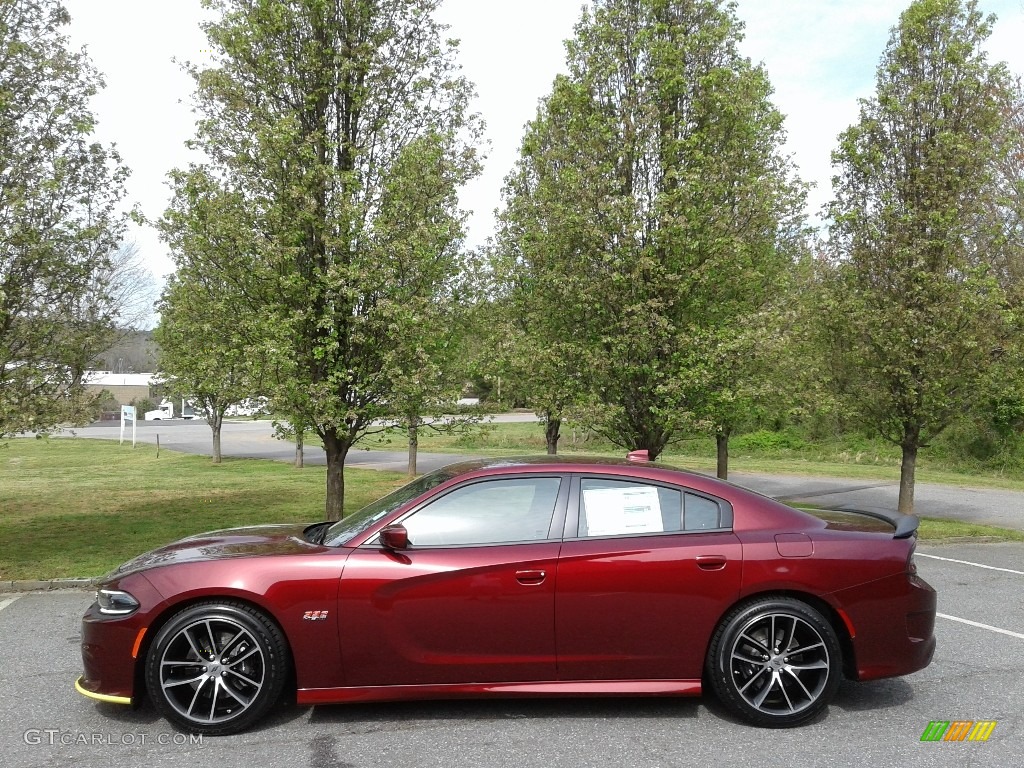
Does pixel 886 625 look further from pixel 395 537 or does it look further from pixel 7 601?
pixel 7 601

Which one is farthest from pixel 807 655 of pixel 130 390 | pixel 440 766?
pixel 130 390

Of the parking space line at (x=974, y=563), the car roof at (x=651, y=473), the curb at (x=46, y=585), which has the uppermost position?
the car roof at (x=651, y=473)

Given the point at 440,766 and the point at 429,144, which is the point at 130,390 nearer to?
A: the point at 429,144

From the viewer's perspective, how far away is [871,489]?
61.2 ft

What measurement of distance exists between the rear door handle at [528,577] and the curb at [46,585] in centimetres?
541

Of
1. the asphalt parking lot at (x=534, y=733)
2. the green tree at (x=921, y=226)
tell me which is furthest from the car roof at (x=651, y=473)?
the green tree at (x=921, y=226)

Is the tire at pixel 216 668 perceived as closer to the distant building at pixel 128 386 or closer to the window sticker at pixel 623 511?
the window sticker at pixel 623 511

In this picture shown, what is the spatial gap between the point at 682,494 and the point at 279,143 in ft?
20.9

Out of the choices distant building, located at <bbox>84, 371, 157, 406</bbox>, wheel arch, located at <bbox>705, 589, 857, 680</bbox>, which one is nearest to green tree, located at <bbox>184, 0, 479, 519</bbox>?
wheel arch, located at <bbox>705, 589, 857, 680</bbox>

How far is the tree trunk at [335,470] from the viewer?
958 centimetres

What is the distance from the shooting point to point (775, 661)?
164 inches

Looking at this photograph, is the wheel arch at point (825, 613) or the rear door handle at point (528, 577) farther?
the wheel arch at point (825, 613)

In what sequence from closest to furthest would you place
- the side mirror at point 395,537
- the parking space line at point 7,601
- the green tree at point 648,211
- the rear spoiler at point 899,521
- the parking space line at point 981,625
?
1. the side mirror at point 395,537
2. the rear spoiler at point 899,521
3. the parking space line at point 981,625
4. the parking space line at point 7,601
5. the green tree at point 648,211

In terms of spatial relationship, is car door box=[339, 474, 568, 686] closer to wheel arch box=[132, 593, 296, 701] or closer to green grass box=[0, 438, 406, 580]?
wheel arch box=[132, 593, 296, 701]
